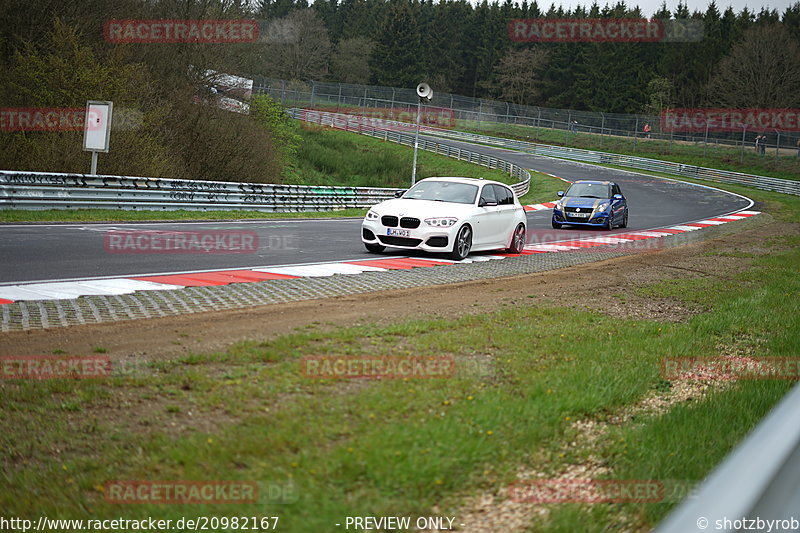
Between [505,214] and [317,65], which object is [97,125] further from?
[317,65]

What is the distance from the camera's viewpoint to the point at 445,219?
1589 cm

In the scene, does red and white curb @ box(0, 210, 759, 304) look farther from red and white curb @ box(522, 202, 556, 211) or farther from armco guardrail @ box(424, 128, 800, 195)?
armco guardrail @ box(424, 128, 800, 195)

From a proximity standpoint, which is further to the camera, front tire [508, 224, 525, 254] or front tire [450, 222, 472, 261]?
front tire [508, 224, 525, 254]

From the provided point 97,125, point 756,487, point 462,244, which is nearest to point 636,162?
point 97,125

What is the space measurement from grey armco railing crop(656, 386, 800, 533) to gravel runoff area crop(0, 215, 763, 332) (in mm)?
6960

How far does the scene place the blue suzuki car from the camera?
2775 cm

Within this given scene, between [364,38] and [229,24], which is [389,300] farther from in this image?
[364,38]

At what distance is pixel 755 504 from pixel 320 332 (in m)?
6.12

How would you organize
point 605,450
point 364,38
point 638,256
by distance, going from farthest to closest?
point 364,38 → point 638,256 → point 605,450

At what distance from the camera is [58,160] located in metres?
25.0

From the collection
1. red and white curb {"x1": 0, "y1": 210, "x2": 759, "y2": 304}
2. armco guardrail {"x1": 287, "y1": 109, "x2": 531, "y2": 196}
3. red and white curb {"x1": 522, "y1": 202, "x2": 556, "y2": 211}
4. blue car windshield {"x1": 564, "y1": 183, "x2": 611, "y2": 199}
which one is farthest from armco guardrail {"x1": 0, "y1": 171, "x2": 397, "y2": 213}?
armco guardrail {"x1": 287, "y1": 109, "x2": 531, "y2": 196}

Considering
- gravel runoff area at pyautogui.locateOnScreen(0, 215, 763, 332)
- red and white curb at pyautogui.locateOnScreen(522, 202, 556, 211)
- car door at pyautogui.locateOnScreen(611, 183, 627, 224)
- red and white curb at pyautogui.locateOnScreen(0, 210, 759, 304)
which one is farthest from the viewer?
red and white curb at pyautogui.locateOnScreen(522, 202, 556, 211)

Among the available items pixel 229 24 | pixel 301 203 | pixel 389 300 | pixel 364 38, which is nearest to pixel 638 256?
pixel 389 300

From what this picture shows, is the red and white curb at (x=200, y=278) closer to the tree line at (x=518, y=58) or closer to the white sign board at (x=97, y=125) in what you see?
the white sign board at (x=97, y=125)
